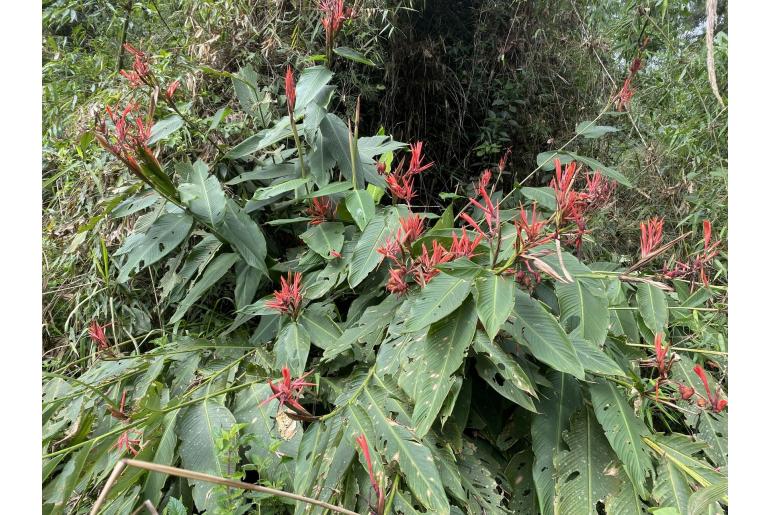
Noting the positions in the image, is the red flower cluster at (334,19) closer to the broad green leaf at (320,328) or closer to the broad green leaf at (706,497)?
the broad green leaf at (320,328)

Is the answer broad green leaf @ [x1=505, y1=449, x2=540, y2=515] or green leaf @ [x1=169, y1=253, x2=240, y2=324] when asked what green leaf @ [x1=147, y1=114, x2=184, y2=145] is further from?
broad green leaf @ [x1=505, y1=449, x2=540, y2=515]

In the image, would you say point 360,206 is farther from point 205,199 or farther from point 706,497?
point 706,497

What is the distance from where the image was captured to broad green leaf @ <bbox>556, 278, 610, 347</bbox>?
898 mm

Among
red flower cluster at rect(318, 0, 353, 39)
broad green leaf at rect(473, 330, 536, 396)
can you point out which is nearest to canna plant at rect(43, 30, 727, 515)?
broad green leaf at rect(473, 330, 536, 396)

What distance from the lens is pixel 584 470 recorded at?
0.86m

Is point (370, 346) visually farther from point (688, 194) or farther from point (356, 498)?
point (688, 194)

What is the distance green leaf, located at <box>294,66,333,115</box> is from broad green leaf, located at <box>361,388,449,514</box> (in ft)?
2.59

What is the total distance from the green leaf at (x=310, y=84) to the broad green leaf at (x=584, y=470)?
3.22ft

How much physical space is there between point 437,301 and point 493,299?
0.29 ft

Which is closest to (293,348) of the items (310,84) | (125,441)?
(125,441)

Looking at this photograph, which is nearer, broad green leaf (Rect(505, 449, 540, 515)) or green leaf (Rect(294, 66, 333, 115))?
broad green leaf (Rect(505, 449, 540, 515))

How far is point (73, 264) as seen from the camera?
1.56 meters

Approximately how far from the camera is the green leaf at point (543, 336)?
784mm

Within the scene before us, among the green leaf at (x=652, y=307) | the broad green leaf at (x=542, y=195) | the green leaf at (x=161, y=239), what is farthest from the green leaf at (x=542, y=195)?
the green leaf at (x=161, y=239)
